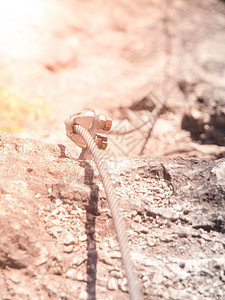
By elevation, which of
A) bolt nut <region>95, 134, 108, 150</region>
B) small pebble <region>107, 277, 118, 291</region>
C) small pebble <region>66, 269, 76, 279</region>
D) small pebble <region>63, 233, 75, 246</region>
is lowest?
small pebble <region>107, 277, 118, 291</region>

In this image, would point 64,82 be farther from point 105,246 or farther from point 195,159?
A: point 105,246

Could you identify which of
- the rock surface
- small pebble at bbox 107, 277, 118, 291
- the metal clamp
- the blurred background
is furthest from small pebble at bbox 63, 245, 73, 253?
the blurred background

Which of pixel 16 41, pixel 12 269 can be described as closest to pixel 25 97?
pixel 16 41

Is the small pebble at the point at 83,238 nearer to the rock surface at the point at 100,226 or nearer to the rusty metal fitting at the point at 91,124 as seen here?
the rock surface at the point at 100,226

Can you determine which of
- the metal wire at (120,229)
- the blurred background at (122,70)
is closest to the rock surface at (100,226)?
the metal wire at (120,229)

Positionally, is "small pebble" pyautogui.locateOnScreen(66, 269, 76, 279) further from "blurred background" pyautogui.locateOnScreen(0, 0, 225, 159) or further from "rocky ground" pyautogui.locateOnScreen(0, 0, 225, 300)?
"blurred background" pyautogui.locateOnScreen(0, 0, 225, 159)

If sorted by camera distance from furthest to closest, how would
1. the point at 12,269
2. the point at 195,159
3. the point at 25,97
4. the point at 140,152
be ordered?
1. the point at 25,97
2. the point at 140,152
3. the point at 195,159
4. the point at 12,269

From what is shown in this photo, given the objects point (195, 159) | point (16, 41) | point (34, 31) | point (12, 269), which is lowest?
point (12, 269)
